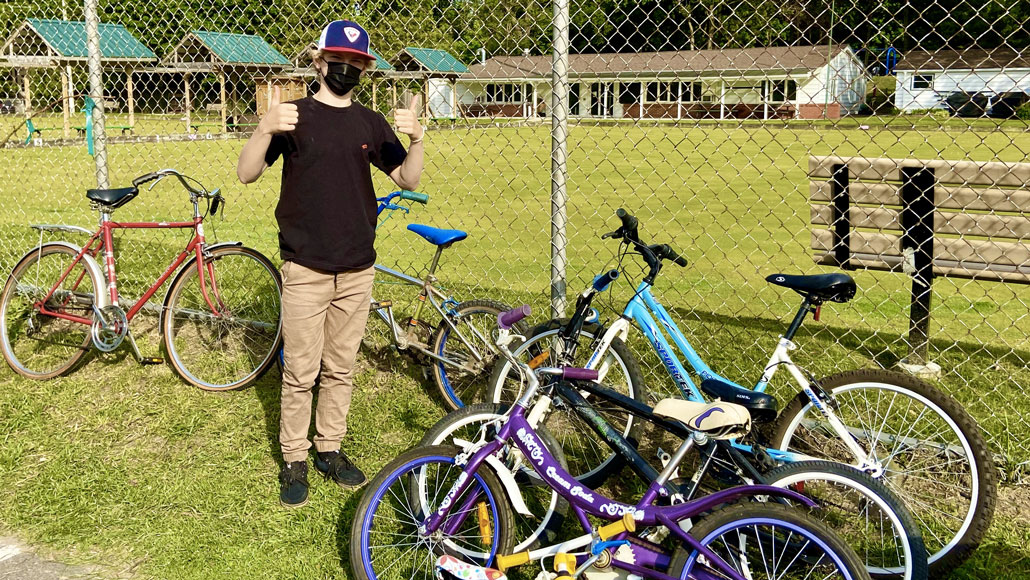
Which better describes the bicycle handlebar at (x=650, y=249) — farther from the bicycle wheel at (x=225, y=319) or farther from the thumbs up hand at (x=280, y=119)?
the bicycle wheel at (x=225, y=319)

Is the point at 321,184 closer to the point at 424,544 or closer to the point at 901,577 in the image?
the point at 424,544

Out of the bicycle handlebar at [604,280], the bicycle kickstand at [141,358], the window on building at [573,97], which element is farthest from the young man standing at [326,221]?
the bicycle kickstand at [141,358]

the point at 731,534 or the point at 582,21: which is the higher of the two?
the point at 582,21

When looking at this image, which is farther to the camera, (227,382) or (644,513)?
(227,382)

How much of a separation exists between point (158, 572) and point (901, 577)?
281 cm

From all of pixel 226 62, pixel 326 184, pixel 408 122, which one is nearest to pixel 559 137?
pixel 408 122

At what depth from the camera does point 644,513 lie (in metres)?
2.66

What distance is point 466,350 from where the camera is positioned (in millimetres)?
4879

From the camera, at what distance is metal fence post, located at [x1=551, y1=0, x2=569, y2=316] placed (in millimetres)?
4141

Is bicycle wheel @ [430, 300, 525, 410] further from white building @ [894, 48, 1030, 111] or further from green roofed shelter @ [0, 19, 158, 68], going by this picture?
green roofed shelter @ [0, 19, 158, 68]

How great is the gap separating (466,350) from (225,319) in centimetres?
159

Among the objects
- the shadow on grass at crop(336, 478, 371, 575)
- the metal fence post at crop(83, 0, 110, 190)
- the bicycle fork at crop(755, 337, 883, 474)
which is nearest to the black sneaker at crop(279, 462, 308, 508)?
the shadow on grass at crop(336, 478, 371, 575)

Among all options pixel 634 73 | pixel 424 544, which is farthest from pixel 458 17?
pixel 424 544

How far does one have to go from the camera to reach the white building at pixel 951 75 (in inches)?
139
